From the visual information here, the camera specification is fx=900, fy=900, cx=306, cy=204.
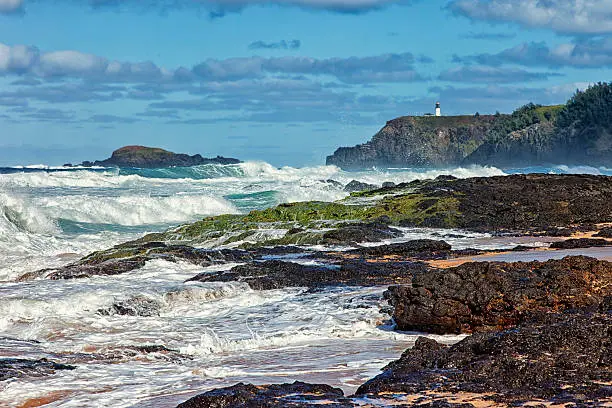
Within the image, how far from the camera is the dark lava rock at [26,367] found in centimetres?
908

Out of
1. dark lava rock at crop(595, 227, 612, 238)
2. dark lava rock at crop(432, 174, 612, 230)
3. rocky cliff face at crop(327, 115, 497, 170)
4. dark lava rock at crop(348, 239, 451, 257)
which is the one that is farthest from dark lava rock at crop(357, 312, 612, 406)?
rocky cliff face at crop(327, 115, 497, 170)

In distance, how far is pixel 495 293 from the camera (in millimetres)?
10352

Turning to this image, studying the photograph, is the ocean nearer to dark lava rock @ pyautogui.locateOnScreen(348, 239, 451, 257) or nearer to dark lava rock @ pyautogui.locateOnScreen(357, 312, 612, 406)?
dark lava rock @ pyautogui.locateOnScreen(357, 312, 612, 406)

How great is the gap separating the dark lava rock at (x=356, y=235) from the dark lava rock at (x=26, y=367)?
11.4m

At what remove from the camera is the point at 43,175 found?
6494cm

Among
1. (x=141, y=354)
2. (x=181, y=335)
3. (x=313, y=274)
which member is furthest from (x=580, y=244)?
(x=141, y=354)

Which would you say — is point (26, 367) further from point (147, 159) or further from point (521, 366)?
point (147, 159)

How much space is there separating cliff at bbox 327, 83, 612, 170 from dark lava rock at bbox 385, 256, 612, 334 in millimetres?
99542

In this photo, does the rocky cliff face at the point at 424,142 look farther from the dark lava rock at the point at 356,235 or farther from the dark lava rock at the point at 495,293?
the dark lava rock at the point at 495,293

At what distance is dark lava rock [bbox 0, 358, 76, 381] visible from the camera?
9078mm

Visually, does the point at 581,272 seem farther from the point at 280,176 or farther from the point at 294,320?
the point at 280,176

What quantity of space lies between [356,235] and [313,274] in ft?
18.5

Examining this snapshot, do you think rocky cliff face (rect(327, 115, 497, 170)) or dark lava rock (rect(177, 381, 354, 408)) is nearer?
dark lava rock (rect(177, 381, 354, 408))

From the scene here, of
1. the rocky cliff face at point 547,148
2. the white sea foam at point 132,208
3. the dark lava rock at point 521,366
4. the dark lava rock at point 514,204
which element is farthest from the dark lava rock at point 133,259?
the rocky cliff face at point 547,148
